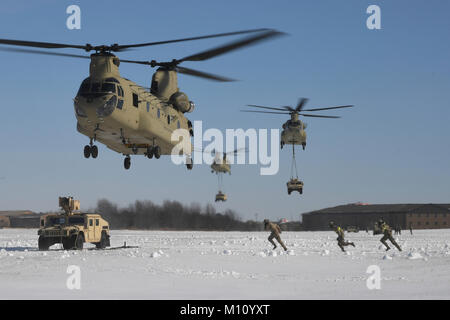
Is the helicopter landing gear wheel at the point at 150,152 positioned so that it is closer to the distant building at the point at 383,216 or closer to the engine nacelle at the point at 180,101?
the engine nacelle at the point at 180,101

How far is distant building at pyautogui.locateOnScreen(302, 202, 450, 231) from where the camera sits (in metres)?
129

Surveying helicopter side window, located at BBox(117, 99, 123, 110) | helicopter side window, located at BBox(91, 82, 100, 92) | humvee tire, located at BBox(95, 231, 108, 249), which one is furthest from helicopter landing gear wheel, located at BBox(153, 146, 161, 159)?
humvee tire, located at BBox(95, 231, 108, 249)

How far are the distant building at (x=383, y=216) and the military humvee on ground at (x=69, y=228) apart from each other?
328ft

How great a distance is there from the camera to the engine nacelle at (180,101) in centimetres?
2608

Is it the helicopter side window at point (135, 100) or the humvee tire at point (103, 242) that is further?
the humvee tire at point (103, 242)

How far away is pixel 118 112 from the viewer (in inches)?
845

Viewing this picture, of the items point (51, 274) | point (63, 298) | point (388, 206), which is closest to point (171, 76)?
point (51, 274)

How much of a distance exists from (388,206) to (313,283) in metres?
121

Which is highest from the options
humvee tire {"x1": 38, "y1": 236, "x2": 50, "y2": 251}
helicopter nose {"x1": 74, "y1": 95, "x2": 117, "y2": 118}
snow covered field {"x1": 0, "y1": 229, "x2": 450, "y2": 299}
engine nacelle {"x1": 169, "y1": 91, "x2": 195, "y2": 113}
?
engine nacelle {"x1": 169, "y1": 91, "x2": 195, "y2": 113}

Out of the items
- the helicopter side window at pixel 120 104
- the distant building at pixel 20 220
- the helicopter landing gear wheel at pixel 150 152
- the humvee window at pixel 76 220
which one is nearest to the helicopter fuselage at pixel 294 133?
the humvee window at pixel 76 220

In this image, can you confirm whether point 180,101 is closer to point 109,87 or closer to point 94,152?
point 94,152

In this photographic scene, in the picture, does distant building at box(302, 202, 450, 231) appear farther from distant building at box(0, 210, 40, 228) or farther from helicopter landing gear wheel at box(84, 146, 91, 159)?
helicopter landing gear wheel at box(84, 146, 91, 159)

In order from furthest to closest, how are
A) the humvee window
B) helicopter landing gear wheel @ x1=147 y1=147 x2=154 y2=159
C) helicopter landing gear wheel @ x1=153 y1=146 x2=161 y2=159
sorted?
the humvee window → helicopter landing gear wheel @ x1=147 y1=147 x2=154 y2=159 → helicopter landing gear wheel @ x1=153 y1=146 x2=161 y2=159
